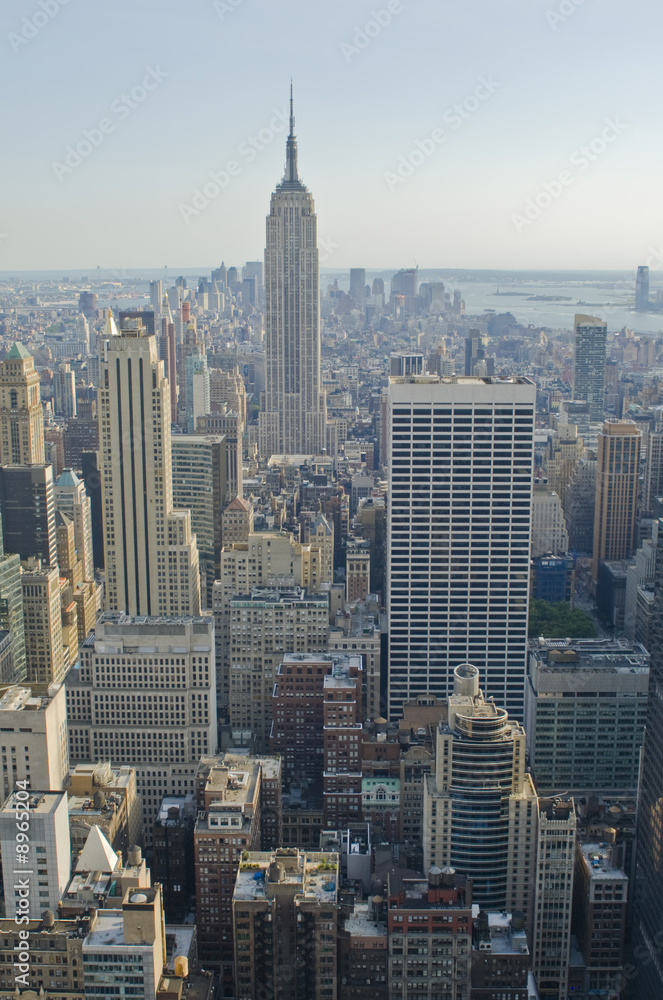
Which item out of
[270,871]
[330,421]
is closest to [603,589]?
[270,871]

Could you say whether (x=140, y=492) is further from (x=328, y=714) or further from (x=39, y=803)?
→ (x=39, y=803)

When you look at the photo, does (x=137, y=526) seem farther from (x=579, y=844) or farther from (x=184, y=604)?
(x=579, y=844)

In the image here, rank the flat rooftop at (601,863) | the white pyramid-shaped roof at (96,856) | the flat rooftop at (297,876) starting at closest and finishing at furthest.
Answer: the flat rooftop at (297,876)
the white pyramid-shaped roof at (96,856)
the flat rooftop at (601,863)

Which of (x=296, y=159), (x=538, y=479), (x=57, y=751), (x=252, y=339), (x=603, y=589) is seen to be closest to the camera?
(x=57, y=751)

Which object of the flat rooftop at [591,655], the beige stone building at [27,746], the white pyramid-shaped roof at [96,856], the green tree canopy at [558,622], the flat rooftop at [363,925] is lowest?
the green tree canopy at [558,622]

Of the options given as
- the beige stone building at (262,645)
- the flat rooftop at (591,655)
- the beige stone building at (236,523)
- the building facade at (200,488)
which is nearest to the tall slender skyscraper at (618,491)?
the beige stone building at (236,523)

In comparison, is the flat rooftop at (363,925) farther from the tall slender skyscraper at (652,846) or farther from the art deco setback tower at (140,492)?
the art deco setback tower at (140,492)

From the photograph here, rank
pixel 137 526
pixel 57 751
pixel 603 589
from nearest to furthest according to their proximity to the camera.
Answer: pixel 57 751 → pixel 137 526 → pixel 603 589
